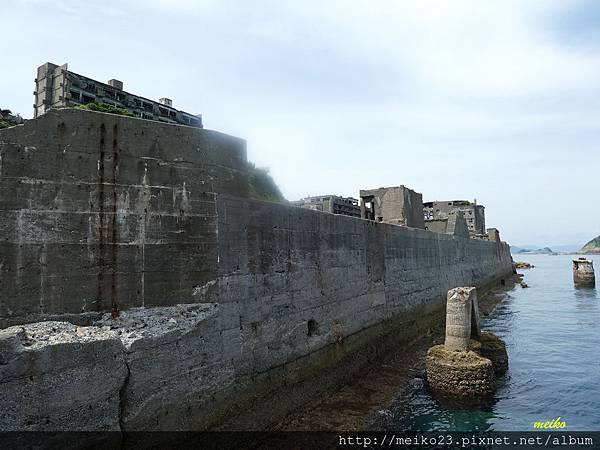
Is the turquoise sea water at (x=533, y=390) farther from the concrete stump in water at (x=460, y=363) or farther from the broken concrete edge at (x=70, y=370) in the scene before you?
the broken concrete edge at (x=70, y=370)

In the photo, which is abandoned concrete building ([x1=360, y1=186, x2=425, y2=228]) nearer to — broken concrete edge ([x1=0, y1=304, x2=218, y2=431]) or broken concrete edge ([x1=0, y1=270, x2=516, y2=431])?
broken concrete edge ([x1=0, y1=270, x2=516, y2=431])

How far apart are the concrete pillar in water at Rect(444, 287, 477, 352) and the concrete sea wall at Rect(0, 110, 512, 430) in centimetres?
413

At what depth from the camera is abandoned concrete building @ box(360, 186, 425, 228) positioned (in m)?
18.2

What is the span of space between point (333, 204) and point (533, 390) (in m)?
45.2

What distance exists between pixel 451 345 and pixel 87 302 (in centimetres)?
881

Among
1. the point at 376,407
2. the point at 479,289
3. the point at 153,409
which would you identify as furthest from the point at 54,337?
the point at 479,289

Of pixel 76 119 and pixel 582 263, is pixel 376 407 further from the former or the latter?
pixel 582 263

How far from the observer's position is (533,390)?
35.9 ft

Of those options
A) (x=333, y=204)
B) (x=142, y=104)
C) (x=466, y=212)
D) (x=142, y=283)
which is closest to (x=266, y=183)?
(x=142, y=104)

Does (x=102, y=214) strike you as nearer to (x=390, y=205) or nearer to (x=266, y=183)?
(x=390, y=205)

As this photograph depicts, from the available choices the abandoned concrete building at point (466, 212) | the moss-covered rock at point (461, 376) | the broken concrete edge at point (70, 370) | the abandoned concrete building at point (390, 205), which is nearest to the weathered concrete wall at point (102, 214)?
the broken concrete edge at point (70, 370)

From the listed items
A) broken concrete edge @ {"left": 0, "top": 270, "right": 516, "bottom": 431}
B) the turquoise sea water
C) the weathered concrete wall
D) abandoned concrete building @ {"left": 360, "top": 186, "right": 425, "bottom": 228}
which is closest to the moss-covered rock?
the turquoise sea water

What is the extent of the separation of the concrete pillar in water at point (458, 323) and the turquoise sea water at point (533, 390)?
1374 millimetres

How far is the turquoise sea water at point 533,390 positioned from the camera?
8828 mm
